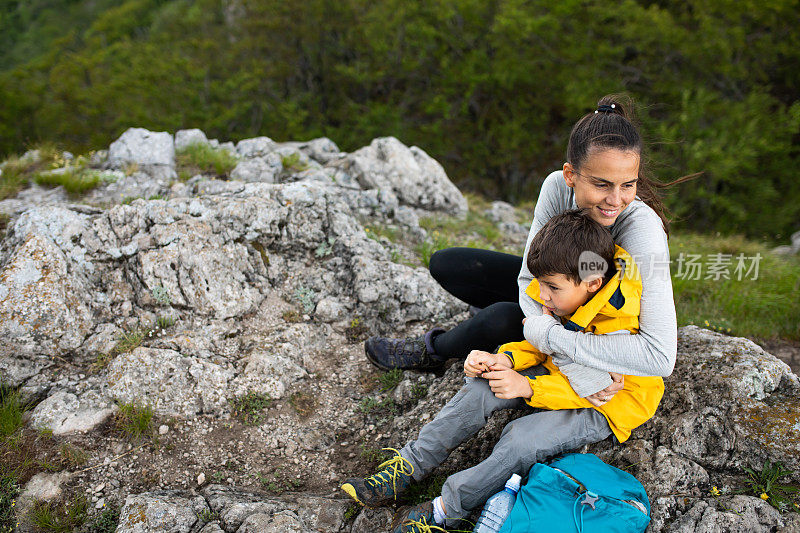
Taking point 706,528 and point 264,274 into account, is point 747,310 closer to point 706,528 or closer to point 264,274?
point 706,528

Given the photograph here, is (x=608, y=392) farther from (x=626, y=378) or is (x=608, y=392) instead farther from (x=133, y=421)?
(x=133, y=421)

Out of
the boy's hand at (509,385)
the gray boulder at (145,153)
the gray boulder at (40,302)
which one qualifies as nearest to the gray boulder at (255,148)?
the gray boulder at (145,153)

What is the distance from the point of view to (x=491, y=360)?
272cm

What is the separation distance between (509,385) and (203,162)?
18.4 ft

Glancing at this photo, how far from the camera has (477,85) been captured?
1741 cm

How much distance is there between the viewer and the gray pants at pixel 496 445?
252 cm

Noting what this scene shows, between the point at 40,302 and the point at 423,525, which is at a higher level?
the point at 40,302

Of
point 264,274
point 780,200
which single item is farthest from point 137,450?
point 780,200

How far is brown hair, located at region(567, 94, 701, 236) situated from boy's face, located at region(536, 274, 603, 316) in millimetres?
672

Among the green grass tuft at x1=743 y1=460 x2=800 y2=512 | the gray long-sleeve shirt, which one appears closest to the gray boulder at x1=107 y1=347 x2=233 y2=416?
the gray long-sleeve shirt

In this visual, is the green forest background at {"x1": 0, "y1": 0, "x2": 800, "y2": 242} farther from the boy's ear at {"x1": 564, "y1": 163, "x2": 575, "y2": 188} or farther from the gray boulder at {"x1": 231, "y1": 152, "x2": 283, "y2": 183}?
the boy's ear at {"x1": 564, "y1": 163, "x2": 575, "y2": 188}

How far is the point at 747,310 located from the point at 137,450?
5946mm

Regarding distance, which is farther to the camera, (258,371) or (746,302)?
(746,302)

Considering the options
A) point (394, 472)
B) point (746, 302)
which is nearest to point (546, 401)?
point (394, 472)
